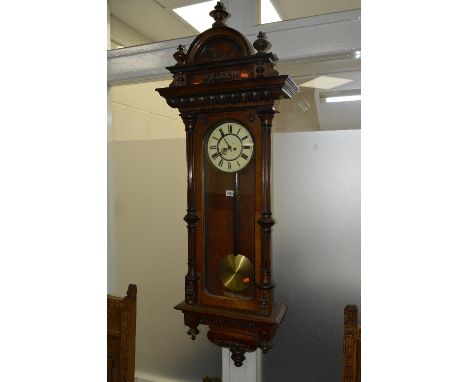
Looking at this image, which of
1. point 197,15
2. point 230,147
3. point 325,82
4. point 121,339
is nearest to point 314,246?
point 230,147

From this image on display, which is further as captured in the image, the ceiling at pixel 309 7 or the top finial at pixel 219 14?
the ceiling at pixel 309 7

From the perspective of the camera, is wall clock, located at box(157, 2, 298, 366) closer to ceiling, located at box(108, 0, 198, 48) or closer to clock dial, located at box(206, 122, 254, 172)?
clock dial, located at box(206, 122, 254, 172)

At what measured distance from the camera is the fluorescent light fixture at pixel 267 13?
1.51 metres

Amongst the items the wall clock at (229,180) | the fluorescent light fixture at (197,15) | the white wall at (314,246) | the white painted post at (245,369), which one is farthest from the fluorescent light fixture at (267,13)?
the white painted post at (245,369)

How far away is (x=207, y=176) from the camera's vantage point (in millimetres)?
1268

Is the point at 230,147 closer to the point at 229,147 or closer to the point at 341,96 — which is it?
the point at 229,147

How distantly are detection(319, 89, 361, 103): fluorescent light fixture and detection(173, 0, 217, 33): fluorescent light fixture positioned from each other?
689mm

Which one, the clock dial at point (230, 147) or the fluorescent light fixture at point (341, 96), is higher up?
the fluorescent light fixture at point (341, 96)

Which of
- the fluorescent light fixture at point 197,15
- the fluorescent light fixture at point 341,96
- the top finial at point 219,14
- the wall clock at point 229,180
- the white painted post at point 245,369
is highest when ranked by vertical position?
the fluorescent light fixture at point 197,15

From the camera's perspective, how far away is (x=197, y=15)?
5.52 ft

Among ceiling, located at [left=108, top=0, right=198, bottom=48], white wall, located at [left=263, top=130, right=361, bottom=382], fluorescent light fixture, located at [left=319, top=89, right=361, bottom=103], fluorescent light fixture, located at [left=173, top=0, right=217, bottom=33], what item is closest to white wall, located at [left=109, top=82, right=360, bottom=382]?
white wall, located at [left=263, top=130, right=361, bottom=382]

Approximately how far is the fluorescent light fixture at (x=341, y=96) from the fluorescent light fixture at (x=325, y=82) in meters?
0.03

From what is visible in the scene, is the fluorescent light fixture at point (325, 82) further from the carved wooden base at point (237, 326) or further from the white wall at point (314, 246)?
the carved wooden base at point (237, 326)
